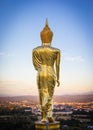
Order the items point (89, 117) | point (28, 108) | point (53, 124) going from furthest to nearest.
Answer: point (89, 117)
point (28, 108)
point (53, 124)

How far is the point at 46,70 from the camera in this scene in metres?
5.44

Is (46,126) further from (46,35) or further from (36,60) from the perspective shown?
(46,35)

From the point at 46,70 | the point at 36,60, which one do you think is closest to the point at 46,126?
the point at 46,70

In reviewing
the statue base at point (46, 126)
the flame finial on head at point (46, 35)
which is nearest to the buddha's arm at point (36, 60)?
the flame finial on head at point (46, 35)

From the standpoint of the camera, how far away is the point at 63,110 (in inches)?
334

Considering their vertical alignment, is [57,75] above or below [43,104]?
above

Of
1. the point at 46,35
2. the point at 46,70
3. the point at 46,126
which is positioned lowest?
the point at 46,126

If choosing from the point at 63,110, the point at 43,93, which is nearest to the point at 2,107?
the point at 63,110

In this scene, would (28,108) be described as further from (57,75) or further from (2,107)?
(57,75)

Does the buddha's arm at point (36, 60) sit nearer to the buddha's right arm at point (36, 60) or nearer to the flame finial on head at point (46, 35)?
the buddha's right arm at point (36, 60)

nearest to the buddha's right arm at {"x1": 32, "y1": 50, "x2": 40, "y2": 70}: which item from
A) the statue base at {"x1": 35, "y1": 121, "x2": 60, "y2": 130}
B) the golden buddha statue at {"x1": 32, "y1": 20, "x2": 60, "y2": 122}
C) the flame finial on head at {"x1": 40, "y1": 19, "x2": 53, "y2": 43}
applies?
the golden buddha statue at {"x1": 32, "y1": 20, "x2": 60, "y2": 122}

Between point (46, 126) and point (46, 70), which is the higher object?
point (46, 70)

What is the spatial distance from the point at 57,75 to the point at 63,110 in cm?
309

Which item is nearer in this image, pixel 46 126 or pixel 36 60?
pixel 46 126
